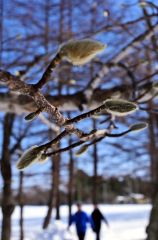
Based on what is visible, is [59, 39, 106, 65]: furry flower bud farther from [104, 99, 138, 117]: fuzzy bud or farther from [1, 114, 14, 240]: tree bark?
[1, 114, 14, 240]: tree bark

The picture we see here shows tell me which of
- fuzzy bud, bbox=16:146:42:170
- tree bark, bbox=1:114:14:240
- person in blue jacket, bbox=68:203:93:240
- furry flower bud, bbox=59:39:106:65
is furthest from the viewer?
person in blue jacket, bbox=68:203:93:240

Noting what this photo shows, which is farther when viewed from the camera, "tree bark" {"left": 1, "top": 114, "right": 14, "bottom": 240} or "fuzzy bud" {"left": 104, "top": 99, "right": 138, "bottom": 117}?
"tree bark" {"left": 1, "top": 114, "right": 14, "bottom": 240}

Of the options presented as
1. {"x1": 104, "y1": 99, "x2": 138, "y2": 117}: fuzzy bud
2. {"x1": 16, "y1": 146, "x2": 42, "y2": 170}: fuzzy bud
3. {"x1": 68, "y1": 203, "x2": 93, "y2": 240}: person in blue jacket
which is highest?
{"x1": 104, "y1": 99, "x2": 138, "y2": 117}: fuzzy bud

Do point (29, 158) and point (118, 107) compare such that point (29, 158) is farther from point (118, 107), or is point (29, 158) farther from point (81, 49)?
point (81, 49)

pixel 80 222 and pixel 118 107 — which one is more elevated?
pixel 118 107

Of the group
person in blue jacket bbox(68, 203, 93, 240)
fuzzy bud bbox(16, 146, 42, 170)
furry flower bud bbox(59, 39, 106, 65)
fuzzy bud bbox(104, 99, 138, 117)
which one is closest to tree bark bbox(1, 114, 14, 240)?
fuzzy bud bbox(16, 146, 42, 170)

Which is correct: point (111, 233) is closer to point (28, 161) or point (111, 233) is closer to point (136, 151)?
point (136, 151)

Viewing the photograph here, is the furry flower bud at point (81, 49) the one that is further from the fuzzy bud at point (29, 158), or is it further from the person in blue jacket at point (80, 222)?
the person in blue jacket at point (80, 222)

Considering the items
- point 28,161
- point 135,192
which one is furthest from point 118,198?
point 28,161

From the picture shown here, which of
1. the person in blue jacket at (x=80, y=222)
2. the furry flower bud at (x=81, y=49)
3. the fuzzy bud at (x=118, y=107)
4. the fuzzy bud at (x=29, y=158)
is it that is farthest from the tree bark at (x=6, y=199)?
the furry flower bud at (x=81, y=49)

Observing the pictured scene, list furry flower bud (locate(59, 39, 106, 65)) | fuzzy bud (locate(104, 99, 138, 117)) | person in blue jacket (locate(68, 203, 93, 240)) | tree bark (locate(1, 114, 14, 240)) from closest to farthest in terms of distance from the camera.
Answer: furry flower bud (locate(59, 39, 106, 65)), fuzzy bud (locate(104, 99, 138, 117)), tree bark (locate(1, 114, 14, 240)), person in blue jacket (locate(68, 203, 93, 240))

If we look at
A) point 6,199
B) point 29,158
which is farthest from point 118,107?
point 6,199
